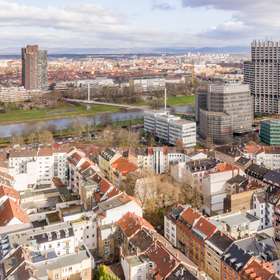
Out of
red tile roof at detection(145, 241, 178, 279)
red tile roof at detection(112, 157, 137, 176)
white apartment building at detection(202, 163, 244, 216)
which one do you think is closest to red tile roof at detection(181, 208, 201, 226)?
red tile roof at detection(145, 241, 178, 279)

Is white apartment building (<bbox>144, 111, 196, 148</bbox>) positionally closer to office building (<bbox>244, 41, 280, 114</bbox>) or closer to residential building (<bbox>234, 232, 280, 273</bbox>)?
office building (<bbox>244, 41, 280, 114</bbox>)

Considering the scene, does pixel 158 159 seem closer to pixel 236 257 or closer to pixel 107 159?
pixel 107 159

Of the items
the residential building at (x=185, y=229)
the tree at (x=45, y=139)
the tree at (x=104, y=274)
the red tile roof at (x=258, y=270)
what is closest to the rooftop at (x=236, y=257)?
the red tile roof at (x=258, y=270)

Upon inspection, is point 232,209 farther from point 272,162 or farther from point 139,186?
point 272,162

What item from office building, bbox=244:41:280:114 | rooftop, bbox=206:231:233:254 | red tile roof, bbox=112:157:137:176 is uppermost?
office building, bbox=244:41:280:114

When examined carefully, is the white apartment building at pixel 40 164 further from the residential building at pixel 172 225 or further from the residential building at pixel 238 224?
the residential building at pixel 238 224

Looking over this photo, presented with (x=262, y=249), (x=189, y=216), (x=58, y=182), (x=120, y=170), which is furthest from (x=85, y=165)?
(x=262, y=249)

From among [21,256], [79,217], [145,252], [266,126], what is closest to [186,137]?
[266,126]
